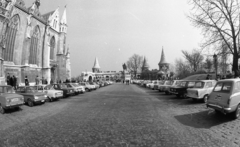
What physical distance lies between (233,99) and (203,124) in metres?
1.68

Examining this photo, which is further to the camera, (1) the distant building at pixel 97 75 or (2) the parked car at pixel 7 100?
(1) the distant building at pixel 97 75

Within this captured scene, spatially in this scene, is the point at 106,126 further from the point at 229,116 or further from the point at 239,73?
the point at 239,73

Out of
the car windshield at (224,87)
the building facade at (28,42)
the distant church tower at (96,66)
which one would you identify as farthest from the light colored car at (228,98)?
the distant church tower at (96,66)

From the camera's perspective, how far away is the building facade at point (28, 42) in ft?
79.3

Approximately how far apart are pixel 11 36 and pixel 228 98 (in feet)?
104

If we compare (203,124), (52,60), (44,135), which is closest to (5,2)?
(52,60)

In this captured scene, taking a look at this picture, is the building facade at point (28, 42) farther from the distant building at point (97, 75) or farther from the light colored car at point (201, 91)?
the distant building at point (97, 75)

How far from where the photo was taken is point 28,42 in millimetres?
29984

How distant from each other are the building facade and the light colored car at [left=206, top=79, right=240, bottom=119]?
2282 centimetres

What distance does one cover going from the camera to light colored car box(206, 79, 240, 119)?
20.1ft

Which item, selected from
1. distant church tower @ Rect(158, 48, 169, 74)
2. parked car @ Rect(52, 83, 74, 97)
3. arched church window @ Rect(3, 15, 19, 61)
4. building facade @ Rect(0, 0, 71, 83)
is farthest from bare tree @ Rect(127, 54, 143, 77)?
parked car @ Rect(52, 83, 74, 97)

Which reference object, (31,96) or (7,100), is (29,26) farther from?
(7,100)

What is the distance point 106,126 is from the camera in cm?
542

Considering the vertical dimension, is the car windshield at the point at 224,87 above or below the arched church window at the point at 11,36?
below
